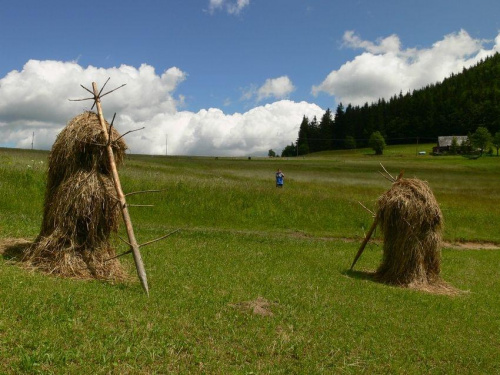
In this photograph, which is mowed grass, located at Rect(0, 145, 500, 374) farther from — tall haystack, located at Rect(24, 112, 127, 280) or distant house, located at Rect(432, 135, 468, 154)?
distant house, located at Rect(432, 135, 468, 154)

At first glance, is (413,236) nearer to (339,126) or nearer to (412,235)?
(412,235)

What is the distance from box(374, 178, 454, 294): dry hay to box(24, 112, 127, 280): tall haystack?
10124mm

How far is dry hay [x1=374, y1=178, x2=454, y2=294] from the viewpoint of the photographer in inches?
607

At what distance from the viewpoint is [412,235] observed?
1545 centimetres

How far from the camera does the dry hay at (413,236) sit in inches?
607

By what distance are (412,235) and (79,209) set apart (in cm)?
1157

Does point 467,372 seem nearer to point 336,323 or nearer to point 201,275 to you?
point 336,323

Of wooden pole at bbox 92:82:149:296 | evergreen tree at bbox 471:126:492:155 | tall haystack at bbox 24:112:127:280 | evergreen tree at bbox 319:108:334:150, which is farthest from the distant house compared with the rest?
tall haystack at bbox 24:112:127:280

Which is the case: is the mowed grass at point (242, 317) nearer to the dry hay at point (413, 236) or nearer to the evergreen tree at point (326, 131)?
the dry hay at point (413, 236)

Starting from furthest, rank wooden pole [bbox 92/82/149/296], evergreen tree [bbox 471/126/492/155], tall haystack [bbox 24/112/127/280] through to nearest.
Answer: evergreen tree [bbox 471/126/492/155] < tall haystack [bbox 24/112/127/280] < wooden pole [bbox 92/82/149/296]

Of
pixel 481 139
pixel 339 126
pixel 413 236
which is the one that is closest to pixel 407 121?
pixel 339 126

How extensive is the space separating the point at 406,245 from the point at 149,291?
32.9 feet

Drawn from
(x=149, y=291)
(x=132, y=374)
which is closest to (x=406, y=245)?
(x=149, y=291)

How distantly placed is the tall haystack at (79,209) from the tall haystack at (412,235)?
10.1 m
